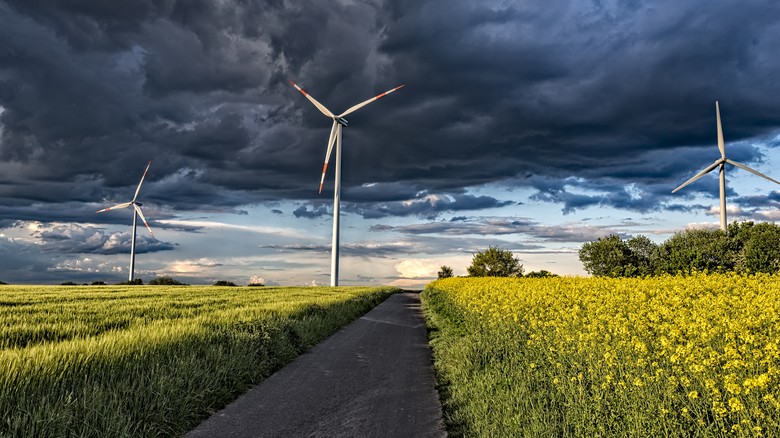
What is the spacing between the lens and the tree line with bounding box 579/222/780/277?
56.0 m

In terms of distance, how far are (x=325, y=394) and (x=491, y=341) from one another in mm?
3732

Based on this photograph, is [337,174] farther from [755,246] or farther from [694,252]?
[755,246]

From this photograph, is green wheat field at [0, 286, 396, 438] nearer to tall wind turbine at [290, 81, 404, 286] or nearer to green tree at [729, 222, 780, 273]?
tall wind turbine at [290, 81, 404, 286]

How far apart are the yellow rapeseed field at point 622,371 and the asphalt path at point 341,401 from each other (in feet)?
2.20

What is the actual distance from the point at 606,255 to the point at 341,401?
82.7m

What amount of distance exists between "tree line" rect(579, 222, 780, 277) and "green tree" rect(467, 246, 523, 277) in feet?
62.5

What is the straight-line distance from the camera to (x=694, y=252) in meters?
60.2

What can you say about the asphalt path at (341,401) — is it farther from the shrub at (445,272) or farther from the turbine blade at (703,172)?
the shrub at (445,272)

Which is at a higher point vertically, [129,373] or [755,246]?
[755,246]

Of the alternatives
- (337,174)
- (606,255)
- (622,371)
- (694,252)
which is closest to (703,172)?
(694,252)

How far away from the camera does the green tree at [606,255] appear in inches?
3187

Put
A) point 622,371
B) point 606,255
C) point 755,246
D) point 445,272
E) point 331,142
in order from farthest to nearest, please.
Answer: point 445,272 < point 606,255 < point 755,246 < point 331,142 < point 622,371

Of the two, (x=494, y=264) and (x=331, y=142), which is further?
(x=494, y=264)

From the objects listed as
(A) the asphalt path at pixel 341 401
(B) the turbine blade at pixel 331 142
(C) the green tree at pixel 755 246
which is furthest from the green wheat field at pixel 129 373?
(C) the green tree at pixel 755 246
